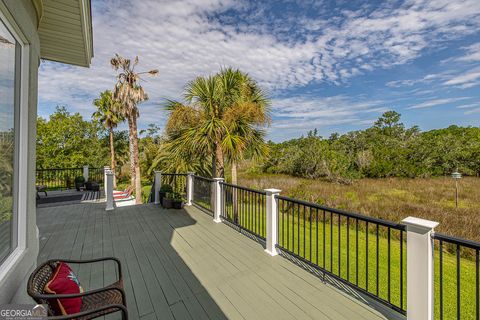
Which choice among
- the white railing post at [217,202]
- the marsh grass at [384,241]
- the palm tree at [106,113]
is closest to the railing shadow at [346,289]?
the marsh grass at [384,241]

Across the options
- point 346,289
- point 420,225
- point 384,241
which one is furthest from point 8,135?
point 384,241

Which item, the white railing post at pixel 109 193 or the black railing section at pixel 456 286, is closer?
the black railing section at pixel 456 286

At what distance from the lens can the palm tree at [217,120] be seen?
6410 mm

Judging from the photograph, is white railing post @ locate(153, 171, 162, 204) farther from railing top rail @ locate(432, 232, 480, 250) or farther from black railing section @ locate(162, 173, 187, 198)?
railing top rail @ locate(432, 232, 480, 250)

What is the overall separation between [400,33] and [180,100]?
8990mm

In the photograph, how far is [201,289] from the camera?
2.52 meters

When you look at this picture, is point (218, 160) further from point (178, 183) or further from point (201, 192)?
point (178, 183)

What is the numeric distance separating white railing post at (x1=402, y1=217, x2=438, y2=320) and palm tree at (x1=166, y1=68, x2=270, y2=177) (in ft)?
15.9

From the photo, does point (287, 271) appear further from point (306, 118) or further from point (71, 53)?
point (306, 118)

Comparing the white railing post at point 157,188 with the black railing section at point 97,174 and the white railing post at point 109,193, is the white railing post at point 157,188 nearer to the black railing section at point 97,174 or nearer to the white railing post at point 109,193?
the white railing post at point 109,193

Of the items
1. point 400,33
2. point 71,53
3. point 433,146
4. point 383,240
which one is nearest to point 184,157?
point 71,53

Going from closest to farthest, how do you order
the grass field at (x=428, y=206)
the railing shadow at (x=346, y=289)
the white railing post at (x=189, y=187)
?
1. the railing shadow at (x=346, y=289)
2. the white railing post at (x=189, y=187)
3. the grass field at (x=428, y=206)

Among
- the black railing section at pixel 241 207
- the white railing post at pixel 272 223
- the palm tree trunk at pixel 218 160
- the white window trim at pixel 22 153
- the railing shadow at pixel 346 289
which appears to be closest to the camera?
the white window trim at pixel 22 153

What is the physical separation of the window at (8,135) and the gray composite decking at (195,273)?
121 cm
